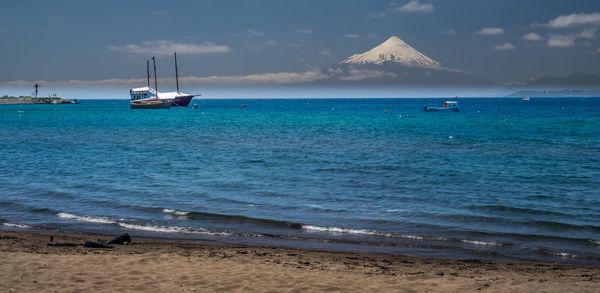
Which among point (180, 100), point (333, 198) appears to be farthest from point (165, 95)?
point (333, 198)

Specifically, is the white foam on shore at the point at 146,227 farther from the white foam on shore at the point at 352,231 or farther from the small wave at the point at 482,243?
the small wave at the point at 482,243

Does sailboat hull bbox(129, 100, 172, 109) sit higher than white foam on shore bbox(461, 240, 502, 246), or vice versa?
sailboat hull bbox(129, 100, 172, 109)

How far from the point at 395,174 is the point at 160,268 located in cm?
1703

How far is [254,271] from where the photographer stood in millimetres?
10000

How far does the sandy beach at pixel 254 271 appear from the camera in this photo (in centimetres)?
902

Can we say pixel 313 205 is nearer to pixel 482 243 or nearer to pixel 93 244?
pixel 482 243

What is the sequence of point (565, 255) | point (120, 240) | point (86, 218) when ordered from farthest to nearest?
point (86, 218), point (120, 240), point (565, 255)

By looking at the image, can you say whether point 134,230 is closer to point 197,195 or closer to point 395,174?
point 197,195

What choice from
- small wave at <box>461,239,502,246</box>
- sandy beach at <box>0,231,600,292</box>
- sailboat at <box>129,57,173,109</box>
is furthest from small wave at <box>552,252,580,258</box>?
sailboat at <box>129,57,173,109</box>

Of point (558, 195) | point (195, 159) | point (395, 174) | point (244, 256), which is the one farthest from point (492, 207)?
point (195, 159)

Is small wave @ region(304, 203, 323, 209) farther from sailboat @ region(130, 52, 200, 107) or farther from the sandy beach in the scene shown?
sailboat @ region(130, 52, 200, 107)

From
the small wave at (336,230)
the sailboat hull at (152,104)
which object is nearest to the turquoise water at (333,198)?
the small wave at (336,230)

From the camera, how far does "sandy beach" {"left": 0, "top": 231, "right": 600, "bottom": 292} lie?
A: 29.6ft

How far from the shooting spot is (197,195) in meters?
19.7
